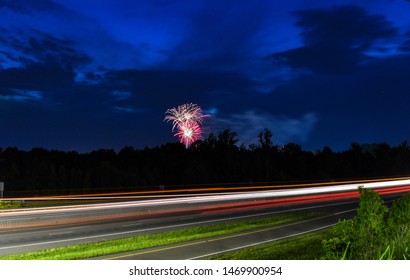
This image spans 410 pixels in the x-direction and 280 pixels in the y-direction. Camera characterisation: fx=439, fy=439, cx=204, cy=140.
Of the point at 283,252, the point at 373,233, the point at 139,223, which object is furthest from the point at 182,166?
the point at 373,233

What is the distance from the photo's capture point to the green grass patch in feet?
29.5

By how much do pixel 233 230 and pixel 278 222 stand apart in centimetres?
276

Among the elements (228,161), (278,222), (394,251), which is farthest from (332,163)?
(394,251)

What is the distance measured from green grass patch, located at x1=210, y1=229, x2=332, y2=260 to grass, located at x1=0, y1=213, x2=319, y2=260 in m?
2.74

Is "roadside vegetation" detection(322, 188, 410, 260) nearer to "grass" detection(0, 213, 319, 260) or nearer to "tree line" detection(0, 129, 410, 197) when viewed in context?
"grass" detection(0, 213, 319, 260)

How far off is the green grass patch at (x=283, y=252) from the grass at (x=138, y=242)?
108 inches

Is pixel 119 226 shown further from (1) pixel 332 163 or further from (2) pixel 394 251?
Result: (1) pixel 332 163

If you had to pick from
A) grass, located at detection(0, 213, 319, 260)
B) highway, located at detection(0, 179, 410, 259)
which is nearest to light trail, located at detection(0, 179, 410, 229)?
highway, located at detection(0, 179, 410, 259)

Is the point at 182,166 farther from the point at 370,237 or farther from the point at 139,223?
the point at 370,237

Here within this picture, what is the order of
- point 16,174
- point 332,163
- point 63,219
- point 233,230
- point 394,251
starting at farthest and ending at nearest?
point 332,163
point 16,174
point 63,219
point 233,230
point 394,251

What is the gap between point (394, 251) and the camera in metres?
5.96

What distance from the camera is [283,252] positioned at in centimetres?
971

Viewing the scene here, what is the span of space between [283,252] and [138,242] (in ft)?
14.9
